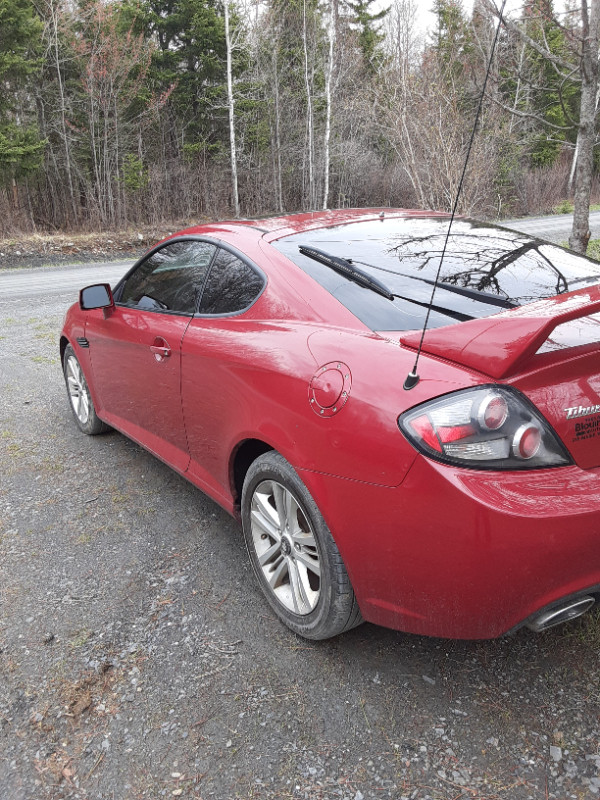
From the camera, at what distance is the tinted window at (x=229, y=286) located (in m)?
2.63

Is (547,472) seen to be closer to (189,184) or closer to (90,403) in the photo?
(90,403)

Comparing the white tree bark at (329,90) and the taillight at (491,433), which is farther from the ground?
the white tree bark at (329,90)

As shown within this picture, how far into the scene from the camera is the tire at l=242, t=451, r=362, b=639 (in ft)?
6.73

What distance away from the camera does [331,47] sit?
26.1 m

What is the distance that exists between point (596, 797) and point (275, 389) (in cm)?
152

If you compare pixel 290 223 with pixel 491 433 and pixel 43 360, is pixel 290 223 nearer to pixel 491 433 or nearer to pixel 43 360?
pixel 491 433

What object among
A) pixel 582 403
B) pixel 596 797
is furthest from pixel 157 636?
pixel 582 403

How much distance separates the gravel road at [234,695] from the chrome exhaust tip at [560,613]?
32 cm

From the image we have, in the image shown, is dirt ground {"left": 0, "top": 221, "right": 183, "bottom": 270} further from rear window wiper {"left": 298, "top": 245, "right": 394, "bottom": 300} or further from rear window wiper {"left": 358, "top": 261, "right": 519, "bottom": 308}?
rear window wiper {"left": 358, "top": 261, "right": 519, "bottom": 308}

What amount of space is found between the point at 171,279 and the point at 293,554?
5.62ft

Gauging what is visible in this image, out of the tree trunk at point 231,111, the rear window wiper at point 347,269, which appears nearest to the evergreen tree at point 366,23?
the tree trunk at point 231,111

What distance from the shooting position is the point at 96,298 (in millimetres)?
3652

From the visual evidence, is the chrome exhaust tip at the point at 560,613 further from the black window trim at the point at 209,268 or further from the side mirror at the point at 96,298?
the side mirror at the point at 96,298

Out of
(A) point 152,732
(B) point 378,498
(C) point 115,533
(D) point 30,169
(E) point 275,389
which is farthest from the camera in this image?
(D) point 30,169
